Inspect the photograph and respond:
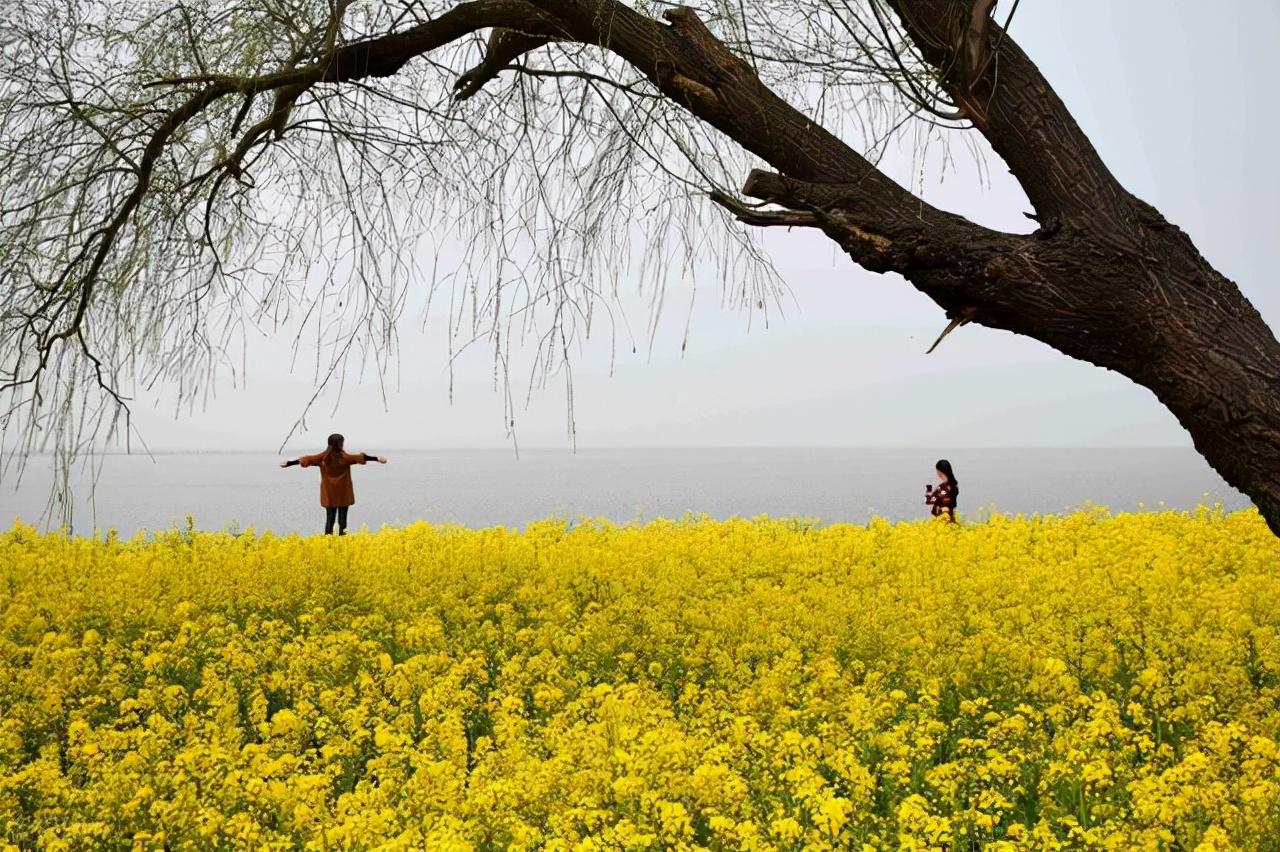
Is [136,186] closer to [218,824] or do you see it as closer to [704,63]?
[704,63]

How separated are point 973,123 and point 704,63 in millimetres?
1115

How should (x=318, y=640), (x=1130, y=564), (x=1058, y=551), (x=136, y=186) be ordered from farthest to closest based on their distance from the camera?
(x=1058, y=551), (x=1130, y=564), (x=318, y=640), (x=136, y=186)

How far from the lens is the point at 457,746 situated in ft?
13.9

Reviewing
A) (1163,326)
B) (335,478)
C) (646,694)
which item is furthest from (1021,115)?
(335,478)

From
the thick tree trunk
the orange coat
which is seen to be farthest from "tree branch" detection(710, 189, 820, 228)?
the orange coat

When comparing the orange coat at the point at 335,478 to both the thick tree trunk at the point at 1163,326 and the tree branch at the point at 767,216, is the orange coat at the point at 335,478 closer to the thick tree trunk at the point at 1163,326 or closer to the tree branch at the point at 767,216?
the tree branch at the point at 767,216

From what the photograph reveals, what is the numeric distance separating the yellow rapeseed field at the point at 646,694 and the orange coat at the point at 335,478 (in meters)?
1.38

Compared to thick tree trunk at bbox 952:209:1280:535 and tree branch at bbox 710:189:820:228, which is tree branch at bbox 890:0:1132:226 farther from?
tree branch at bbox 710:189:820:228

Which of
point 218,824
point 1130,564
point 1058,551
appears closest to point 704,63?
point 218,824

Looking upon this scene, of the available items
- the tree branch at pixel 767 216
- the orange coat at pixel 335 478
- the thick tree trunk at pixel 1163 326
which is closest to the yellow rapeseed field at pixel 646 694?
the thick tree trunk at pixel 1163 326

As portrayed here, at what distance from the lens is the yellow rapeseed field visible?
12.1 ft

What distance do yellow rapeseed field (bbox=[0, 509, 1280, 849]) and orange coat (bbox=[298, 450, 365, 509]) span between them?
1.38 meters

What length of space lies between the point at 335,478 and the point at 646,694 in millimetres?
6478

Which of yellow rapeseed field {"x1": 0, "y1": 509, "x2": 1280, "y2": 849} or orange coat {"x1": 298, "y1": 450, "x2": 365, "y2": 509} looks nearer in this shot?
yellow rapeseed field {"x1": 0, "y1": 509, "x2": 1280, "y2": 849}
